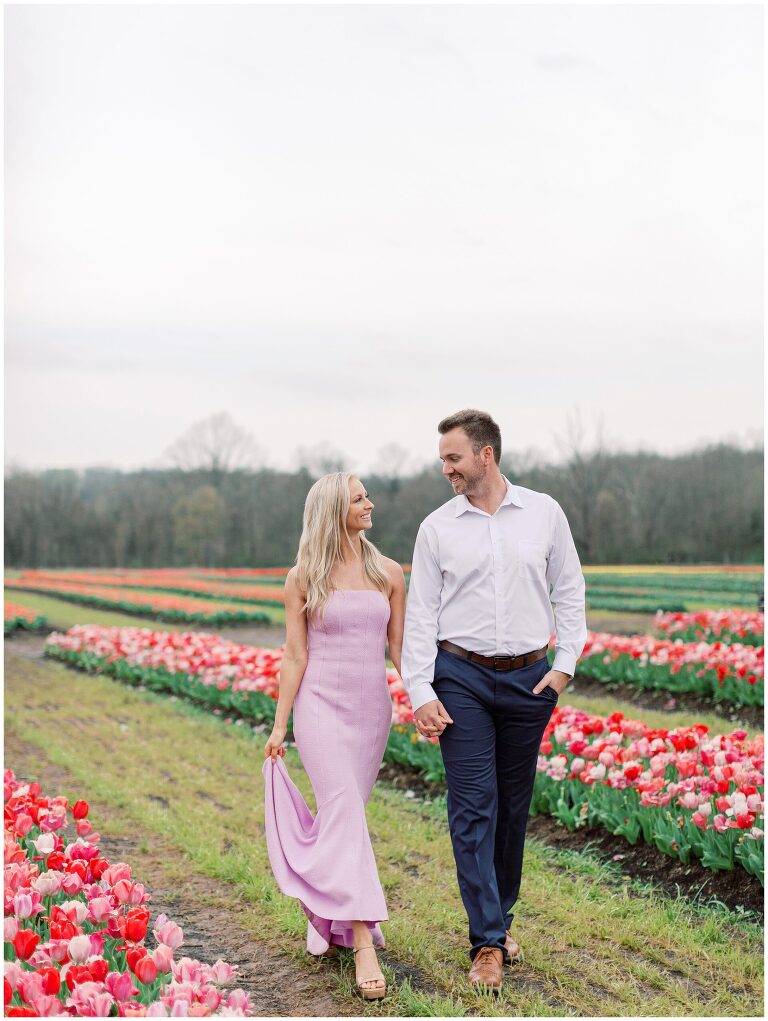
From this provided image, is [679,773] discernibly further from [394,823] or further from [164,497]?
[164,497]

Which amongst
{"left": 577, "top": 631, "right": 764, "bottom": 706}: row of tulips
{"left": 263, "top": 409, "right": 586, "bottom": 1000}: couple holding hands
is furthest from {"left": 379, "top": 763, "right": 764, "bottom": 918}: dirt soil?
{"left": 577, "top": 631, "right": 764, "bottom": 706}: row of tulips

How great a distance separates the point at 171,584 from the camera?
18.4 m

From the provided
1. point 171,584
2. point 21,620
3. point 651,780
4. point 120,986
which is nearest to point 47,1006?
point 120,986

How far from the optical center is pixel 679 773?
4.47 meters

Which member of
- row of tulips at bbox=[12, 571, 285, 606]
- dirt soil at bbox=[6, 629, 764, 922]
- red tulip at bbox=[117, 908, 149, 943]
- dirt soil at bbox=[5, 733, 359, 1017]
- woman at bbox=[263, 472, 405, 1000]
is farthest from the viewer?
row of tulips at bbox=[12, 571, 285, 606]

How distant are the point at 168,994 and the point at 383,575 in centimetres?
146

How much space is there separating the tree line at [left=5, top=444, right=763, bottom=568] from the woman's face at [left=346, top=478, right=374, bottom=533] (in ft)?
34.8

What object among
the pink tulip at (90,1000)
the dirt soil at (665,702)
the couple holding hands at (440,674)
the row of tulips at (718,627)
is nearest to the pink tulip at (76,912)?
the pink tulip at (90,1000)

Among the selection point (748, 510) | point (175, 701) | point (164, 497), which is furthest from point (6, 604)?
point (748, 510)

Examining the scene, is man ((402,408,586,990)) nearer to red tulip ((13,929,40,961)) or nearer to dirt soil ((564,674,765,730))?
red tulip ((13,929,40,961))

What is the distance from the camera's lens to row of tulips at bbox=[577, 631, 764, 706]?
301 inches

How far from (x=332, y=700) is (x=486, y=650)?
1.79ft

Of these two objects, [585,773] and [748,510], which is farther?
[748,510]

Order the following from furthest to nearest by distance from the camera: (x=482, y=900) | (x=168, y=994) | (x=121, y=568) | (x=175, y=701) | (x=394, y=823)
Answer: (x=121, y=568) → (x=175, y=701) → (x=394, y=823) → (x=482, y=900) → (x=168, y=994)
